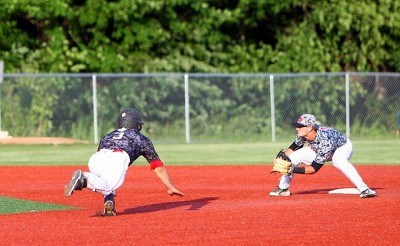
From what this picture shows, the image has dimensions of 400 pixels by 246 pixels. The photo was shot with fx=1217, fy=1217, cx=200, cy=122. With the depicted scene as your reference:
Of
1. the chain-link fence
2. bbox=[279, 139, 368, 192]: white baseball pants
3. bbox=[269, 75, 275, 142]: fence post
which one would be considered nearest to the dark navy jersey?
bbox=[279, 139, 368, 192]: white baseball pants

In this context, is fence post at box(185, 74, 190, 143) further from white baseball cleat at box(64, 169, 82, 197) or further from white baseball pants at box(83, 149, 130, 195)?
white baseball cleat at box(64, 169, 82, 197)

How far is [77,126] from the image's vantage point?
115 feet

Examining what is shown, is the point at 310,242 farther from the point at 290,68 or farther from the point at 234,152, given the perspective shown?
the point at 290,68

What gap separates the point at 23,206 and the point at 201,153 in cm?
1440

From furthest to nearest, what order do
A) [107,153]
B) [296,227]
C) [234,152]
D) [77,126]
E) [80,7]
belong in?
[80,7]
[77,126]
[234,152]
[107,153]
[296,227]

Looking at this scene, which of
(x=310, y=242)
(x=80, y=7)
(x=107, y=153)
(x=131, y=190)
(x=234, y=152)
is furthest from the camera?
(x=80, y=7)

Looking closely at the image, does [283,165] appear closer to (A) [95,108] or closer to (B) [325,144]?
(B) [325,144]

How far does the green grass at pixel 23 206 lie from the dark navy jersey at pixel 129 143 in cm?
184

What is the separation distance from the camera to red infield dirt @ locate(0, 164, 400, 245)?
12.1 meters

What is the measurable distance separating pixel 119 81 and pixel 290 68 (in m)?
7.15

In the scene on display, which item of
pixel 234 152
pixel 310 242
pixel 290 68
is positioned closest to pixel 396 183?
pixel 310 242

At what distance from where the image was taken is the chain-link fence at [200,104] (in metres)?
35.0

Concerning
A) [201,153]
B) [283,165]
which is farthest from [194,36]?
[283,165]

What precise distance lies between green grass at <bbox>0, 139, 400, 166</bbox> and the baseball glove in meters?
9.57
